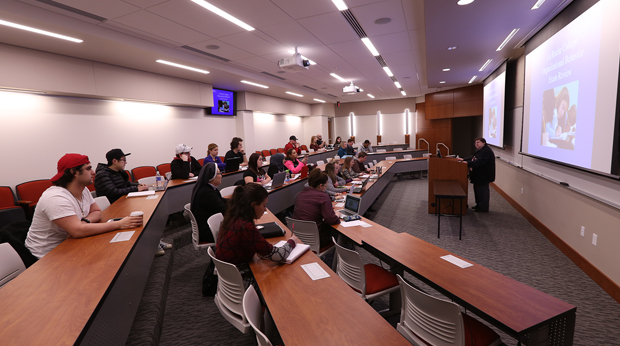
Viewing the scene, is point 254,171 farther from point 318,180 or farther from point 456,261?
point 456,261

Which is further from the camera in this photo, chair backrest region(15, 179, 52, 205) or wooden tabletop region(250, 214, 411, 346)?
chair backrest region(15, 179, 52, 205)

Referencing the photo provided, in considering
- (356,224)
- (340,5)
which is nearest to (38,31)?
(340,5)

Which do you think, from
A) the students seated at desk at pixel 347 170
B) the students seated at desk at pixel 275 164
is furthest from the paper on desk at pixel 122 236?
the students seated at desk at pixel 347 170

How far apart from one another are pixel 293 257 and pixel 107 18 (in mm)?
4223

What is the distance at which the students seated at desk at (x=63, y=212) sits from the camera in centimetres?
208

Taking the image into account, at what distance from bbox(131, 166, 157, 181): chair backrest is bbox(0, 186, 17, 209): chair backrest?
2.03 metres

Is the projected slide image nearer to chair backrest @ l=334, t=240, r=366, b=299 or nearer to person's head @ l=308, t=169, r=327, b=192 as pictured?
person's head @ l=308, t=169, r=327, b=192

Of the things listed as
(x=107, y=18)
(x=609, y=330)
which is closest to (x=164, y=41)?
(x=107, y=18)

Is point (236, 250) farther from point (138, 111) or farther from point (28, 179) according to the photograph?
point (138, 111)

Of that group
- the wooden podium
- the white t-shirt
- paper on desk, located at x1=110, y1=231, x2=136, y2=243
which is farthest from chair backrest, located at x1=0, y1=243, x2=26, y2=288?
the wooden podium

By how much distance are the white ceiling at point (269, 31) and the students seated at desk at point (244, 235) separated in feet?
9.15

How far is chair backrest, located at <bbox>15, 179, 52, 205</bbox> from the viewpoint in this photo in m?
4.52

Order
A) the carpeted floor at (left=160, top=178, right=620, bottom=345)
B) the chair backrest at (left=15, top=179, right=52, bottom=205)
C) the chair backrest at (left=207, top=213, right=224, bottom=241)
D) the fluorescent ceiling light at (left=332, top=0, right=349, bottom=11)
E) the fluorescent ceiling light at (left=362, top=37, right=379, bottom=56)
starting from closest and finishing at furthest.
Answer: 1. the carpeted floor at (left=160, top=178, right=620, bottom=345)
2. the chair backrest at (left=207, top=213, right=224, bottom=241)
3. the fluorescent ceiling light at (left=332, top=0, right=349, bottom=11)
4. the chair backrest at (left=15, top=179, right=52, bottom=205)
5. the fluorescent ceiling light at (left=362, top=37, right=379, bottom=56)

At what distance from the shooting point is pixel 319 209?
312 cm
